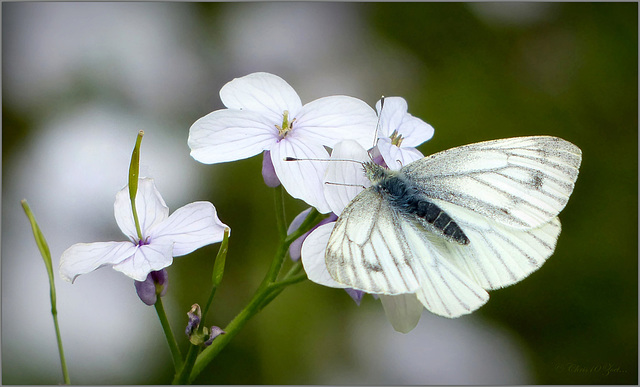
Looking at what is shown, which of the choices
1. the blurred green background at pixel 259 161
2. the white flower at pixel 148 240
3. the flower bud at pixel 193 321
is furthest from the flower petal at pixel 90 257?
the blurred green background at pixel 259 161

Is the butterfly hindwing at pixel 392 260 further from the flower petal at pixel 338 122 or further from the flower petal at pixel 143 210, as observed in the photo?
the flower petal at pixel 143 210

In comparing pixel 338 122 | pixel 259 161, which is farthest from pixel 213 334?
pixel 259 161

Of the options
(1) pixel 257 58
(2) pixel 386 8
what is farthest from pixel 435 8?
(1) pixel 257 58

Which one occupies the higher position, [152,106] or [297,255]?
[152,106]

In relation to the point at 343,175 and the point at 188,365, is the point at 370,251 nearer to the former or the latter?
the point at 343,175

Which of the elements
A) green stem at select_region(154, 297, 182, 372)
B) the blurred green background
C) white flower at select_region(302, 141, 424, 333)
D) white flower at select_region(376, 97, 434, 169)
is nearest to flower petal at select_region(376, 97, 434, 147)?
white flower at select_region(376, 97, 434, 169)

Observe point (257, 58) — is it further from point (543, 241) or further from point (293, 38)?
point (543, 241)

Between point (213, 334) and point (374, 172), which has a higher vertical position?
point (374, 172)
